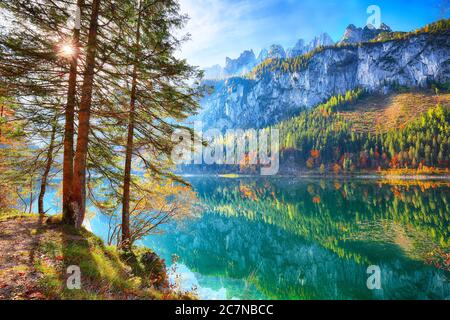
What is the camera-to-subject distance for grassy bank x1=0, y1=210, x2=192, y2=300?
4.11 metres

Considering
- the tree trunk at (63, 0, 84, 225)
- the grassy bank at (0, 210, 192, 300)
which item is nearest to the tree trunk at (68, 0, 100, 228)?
the tree trunk at (63, 0, 84, 225)

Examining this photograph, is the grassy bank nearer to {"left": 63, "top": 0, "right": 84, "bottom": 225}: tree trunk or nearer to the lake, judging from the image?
{"left": 63, "top": 0, "right": 84, "bottom": 225}: tree trunk

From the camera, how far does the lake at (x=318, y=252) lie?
14.3m

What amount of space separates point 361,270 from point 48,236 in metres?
19.1

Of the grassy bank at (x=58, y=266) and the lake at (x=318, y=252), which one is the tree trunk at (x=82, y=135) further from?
the lake at (x=318, y=252)

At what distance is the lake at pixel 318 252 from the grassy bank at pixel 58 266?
2.00 metres

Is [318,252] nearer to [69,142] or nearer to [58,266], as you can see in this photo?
[58,266]

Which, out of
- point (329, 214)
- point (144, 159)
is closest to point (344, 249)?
point (329, 214)

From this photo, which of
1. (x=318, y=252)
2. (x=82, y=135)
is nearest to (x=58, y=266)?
(x=82, y=135)

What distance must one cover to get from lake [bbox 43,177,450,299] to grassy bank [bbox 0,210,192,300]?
2000mm

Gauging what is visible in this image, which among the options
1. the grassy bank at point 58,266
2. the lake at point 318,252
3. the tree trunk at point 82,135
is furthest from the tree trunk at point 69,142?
the lake at point 318,252

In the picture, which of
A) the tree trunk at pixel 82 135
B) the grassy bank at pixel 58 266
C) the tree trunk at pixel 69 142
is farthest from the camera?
the tree trunk at pixel 82 135

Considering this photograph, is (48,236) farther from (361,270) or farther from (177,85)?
(361,270)
